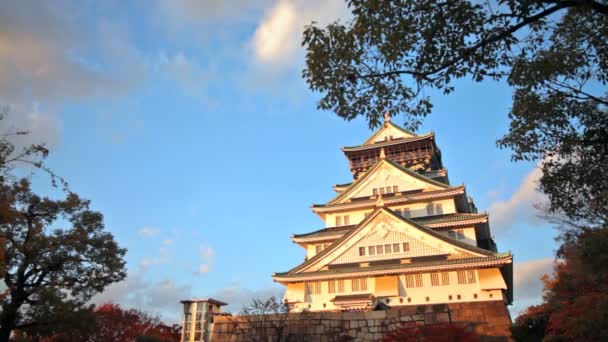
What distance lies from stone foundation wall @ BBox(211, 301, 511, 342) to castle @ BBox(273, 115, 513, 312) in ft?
12.8

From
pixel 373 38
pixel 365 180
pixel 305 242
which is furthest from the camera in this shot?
pixel 365 180

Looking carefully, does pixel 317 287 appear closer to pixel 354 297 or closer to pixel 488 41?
pixel 354 297

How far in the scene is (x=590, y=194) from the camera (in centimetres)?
961

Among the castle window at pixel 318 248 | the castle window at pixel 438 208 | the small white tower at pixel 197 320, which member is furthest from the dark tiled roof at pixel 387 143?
the small white tower at pixel 197 320

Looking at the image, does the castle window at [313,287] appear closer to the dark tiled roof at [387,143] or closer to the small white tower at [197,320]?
the small white tower at [197,320]

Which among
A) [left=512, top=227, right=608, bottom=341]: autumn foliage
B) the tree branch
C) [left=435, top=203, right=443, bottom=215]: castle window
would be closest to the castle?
[left=435, top=203, right=443, bottom=215]: castle window

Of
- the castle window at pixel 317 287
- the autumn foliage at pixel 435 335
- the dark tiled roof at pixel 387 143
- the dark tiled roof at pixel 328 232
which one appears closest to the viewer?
the autumn foliage at pixel 435 335

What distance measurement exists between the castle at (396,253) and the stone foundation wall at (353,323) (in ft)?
12.8

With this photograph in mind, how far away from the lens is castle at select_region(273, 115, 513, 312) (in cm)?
2277

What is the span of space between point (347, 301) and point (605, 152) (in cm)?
1715

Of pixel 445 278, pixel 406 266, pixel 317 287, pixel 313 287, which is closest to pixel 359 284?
pixel 317 287

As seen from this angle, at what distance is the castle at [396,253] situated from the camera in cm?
2277

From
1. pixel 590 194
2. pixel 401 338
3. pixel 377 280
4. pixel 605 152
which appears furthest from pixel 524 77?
pixel 377 280

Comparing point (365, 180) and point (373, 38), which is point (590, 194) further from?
point (365, 180)
